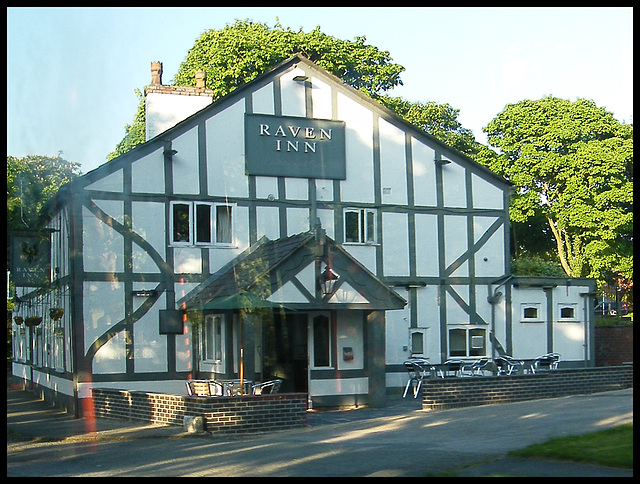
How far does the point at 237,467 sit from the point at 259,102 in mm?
12733

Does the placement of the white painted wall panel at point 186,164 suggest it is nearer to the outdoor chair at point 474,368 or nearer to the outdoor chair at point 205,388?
the outdoor chair at point 205,388

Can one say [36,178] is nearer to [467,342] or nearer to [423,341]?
[423,341]

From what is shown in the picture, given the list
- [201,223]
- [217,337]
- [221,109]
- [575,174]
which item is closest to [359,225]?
[201,223]

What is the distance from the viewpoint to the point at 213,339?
20.4 meters

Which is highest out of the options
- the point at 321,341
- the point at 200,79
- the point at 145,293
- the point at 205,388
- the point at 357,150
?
the point at 200,79

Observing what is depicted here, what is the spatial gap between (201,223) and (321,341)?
4143mm

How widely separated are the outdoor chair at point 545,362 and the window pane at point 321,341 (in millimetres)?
6108

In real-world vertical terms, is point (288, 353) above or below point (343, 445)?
above

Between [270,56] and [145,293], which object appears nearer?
[145,293]

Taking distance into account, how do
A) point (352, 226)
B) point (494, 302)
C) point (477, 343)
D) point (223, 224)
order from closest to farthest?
point (223, 224) → point (352, 226) → point (477, 343) → point (494, 302)

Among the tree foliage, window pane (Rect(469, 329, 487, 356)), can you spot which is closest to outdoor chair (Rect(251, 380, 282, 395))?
window pane (Rect(469, 329, 487, 356))

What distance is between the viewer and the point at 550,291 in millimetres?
24562

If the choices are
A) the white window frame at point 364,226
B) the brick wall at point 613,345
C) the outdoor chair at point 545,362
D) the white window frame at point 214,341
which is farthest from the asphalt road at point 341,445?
the brick wall at point 613,345
